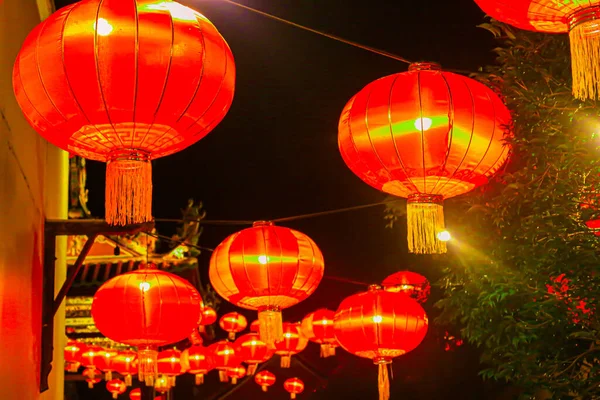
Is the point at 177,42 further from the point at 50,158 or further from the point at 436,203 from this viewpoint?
the point at 50,158

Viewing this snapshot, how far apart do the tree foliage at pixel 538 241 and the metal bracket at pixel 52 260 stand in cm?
184

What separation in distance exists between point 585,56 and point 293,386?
13383 mm

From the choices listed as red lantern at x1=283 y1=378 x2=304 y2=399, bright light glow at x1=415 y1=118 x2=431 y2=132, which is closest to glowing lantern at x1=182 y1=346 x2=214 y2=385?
red lantern at x1=283 y1=378 x2=304 y2=399

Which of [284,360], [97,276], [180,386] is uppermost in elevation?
[97,276]

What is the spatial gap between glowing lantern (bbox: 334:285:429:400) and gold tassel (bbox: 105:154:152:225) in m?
4.19

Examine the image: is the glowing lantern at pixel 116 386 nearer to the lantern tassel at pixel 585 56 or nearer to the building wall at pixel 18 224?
the building wall at pixel 18 224

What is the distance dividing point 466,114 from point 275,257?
7.65 feet

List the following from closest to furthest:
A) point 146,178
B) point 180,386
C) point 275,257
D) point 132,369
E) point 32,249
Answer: point 146,178 → point 32,249 → point 275,257 → point 132,369 → point 180,386

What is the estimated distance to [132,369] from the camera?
13188 mm

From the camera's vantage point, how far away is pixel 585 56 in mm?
2885

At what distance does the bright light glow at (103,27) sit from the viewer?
111 inches

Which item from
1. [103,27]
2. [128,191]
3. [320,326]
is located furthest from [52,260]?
[320,326]

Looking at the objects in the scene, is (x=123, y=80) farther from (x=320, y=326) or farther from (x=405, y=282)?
(x=320, y=326)

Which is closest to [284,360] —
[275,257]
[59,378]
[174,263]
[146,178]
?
[59,378]
